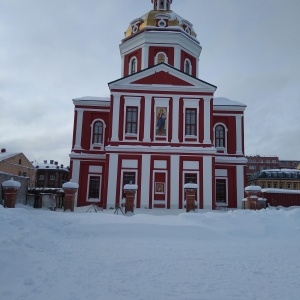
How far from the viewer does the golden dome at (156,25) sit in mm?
28406

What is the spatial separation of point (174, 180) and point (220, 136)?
643cm

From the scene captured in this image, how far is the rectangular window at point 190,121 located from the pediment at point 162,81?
5.63ft

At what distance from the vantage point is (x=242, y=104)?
27.2 m

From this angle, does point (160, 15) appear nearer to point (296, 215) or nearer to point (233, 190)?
point (233, 190)

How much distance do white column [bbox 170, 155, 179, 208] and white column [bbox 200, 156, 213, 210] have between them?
189 cm

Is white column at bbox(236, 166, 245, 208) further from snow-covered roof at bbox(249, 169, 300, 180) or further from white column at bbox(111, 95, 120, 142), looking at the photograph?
snow-covered roof at bbox(249, 169, 300, 180)

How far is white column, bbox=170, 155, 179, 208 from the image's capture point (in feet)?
76.0

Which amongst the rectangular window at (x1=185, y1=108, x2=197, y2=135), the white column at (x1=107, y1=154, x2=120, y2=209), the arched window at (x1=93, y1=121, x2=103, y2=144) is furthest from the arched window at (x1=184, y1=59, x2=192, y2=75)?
the white column at (x1=107, y1=154, x2=120, y2=209)

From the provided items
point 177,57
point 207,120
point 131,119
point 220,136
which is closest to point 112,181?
point 131,119

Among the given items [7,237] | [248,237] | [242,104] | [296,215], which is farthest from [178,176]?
[7,237]

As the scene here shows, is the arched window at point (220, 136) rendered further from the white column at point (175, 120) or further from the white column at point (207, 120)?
the white column at point (175, 120)

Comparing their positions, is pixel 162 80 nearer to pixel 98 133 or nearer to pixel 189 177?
pixel 98 133

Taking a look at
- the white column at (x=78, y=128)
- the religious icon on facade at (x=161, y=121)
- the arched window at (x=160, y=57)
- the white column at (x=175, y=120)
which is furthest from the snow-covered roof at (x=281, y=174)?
the white column at (x=78, y=128)

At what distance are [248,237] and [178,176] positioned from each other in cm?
1225
